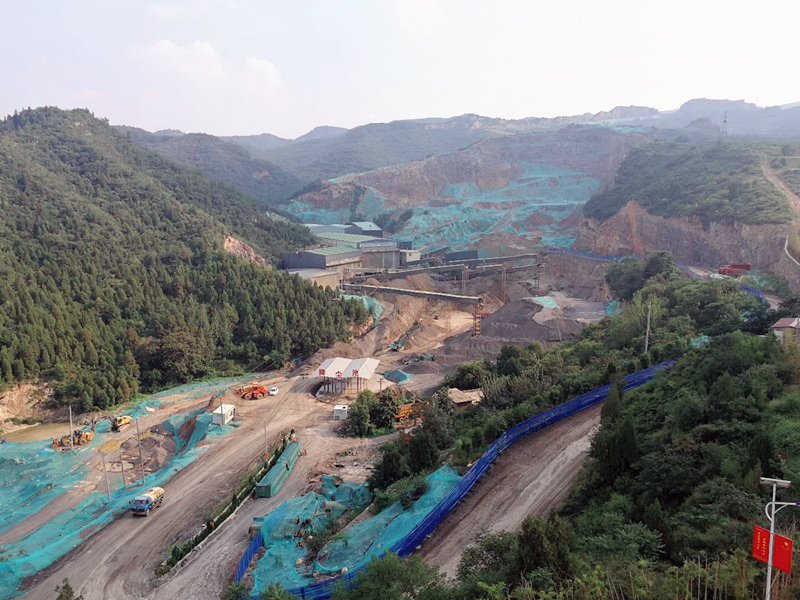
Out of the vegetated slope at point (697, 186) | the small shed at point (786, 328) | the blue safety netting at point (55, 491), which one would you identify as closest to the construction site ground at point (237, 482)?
the blue safety netting at point (55, 491)

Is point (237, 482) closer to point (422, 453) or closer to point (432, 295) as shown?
point (422, 453)

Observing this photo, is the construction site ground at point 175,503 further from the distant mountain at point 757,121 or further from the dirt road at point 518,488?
the distant mountain at point 757,121

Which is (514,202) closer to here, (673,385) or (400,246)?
(400,246)

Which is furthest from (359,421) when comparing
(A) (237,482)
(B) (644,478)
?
(B) (644,478)

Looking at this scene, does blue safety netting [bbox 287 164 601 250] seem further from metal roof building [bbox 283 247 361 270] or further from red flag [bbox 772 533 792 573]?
red flag [bbox 772 533 792 573]

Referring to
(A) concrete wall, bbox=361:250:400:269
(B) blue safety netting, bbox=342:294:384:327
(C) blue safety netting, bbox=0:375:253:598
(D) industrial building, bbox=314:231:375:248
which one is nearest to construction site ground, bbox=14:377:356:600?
(C) blue safety netting, bbox=0:375:253:598

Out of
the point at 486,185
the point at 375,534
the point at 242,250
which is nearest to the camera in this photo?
the point at 375,534
